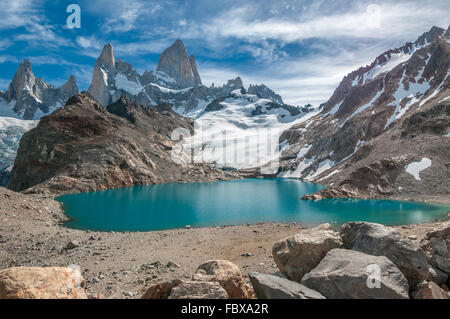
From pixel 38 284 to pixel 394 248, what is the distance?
36.9ft

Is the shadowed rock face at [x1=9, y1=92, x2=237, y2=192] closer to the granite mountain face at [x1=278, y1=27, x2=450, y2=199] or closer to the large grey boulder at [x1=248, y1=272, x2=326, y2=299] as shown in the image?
the granite mountain face at [x1=278, y1=27, x2=450, y2=199]

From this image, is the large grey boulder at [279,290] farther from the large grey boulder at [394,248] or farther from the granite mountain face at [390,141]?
the granite mountain face at [390,141]

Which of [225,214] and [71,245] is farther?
[225,214]

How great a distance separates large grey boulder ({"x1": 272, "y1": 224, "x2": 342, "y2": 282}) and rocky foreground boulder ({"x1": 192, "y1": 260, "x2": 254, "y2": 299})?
6.25 ft

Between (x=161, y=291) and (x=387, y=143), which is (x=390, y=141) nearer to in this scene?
(x=387, y=143)

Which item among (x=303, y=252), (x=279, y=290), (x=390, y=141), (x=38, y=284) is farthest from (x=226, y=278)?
(x=390, y=141)

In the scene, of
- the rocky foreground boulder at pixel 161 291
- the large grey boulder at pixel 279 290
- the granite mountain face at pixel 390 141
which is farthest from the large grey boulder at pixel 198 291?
the granite mountain face at pixel 390 141

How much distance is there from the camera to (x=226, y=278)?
850cm

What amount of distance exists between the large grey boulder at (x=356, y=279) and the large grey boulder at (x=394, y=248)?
130 cm

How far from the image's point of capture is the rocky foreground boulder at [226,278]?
27.5ft

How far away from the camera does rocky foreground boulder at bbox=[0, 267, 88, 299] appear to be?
6.74m

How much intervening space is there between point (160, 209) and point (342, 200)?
3578cm

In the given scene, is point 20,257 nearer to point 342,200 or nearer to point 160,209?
point 160,209
